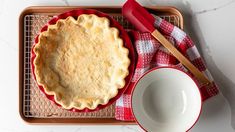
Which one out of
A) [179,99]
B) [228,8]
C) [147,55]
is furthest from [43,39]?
[228,8]

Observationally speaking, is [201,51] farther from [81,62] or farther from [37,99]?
[37,99]

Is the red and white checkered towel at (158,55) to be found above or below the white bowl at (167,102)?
above

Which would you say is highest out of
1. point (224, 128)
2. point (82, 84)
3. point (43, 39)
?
point (43, 39)

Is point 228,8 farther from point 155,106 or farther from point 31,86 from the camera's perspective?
point 31,86
